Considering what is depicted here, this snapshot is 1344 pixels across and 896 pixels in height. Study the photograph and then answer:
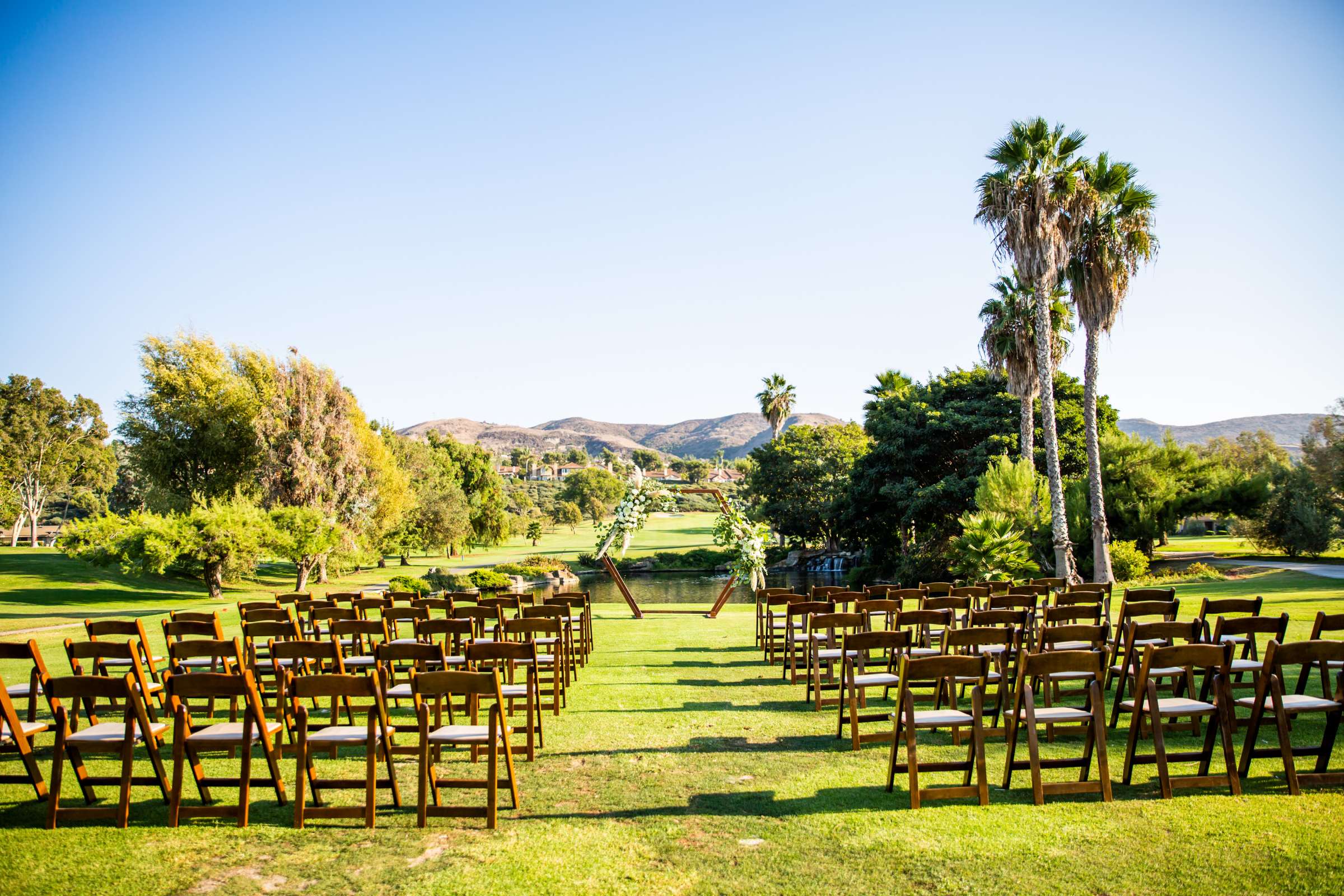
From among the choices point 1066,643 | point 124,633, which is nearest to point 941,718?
point 1066,643

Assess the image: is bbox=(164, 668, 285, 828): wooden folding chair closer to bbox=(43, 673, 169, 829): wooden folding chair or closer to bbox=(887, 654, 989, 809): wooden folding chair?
bbox=(43, 673, 169, 829): wooden folding chair

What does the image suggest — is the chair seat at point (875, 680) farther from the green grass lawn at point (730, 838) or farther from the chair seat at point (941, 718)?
the chair seat at point (941, 718)

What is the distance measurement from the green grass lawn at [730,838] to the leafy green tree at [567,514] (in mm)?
87404

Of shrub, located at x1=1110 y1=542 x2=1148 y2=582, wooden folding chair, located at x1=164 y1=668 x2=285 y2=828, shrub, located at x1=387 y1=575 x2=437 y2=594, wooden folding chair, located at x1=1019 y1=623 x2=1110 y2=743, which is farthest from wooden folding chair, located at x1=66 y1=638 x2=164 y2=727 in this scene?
shrub, located at x1=1110 y1=542 x2=1148 y2=582

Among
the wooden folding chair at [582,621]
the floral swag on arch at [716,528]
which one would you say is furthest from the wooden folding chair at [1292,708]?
→ the floral swag on arch at [716,528]

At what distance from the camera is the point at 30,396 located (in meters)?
58.4

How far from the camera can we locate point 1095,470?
25.0 meters

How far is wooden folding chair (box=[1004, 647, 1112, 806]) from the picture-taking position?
546 cm

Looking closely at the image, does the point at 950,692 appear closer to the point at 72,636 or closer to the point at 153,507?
the point at 72,636

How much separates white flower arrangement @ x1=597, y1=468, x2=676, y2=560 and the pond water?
44.6ft

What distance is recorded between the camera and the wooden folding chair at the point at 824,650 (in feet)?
29.0

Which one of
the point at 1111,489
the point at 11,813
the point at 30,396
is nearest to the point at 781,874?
the point at 11,813

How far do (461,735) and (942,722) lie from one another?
3328 mm

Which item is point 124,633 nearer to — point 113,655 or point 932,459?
point 113,655
